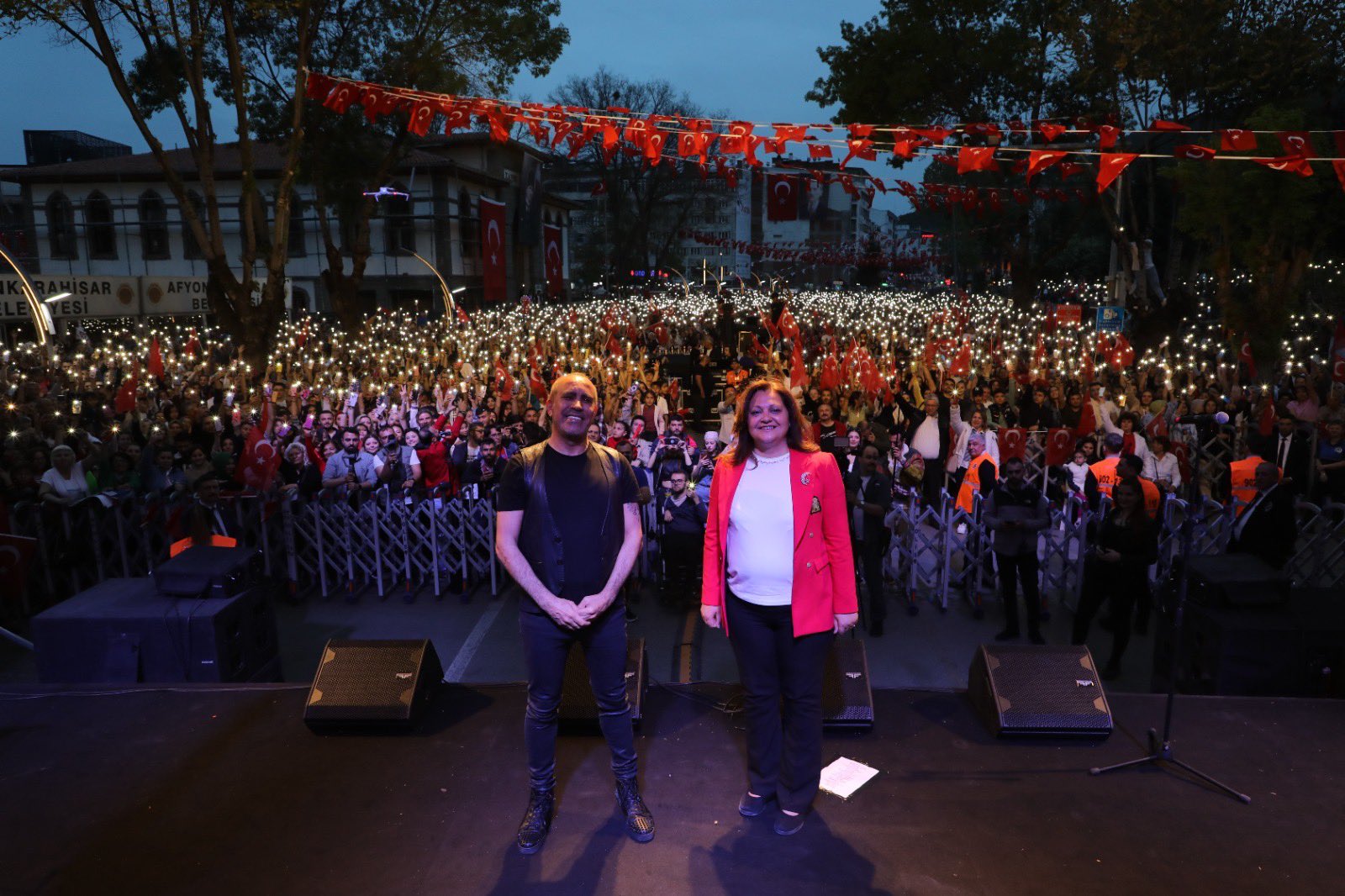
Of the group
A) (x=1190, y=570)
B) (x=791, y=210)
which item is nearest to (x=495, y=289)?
(x=791, y=210)

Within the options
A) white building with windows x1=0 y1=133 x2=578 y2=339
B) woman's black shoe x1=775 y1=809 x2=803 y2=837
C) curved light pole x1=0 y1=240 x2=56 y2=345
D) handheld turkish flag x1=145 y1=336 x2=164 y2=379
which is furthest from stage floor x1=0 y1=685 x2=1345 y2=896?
white building with windows x1=0 y1=133 x2=578 y2=339

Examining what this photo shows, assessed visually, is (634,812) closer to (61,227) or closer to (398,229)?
(398,229)

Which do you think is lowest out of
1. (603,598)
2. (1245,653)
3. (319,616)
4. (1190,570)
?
(319,616)

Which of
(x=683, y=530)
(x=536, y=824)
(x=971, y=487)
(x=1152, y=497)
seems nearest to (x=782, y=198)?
(x=971, y=487)

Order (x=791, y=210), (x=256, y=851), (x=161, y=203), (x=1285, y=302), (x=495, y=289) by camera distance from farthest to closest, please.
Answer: (x=161, y=203) → (x=495, y=289) → (x=791, y=210) → (x=1285, y=302) → (x=256, y=851)

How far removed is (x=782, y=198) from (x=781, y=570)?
55.5 feet

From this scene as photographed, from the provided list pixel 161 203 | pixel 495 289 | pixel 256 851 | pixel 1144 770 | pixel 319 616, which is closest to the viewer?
pixel 256 851

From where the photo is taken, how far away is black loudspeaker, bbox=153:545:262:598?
227 inches

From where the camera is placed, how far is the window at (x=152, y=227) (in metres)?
40.1

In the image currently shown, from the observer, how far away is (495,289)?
31391 millimetres

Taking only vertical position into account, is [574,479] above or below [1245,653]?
above

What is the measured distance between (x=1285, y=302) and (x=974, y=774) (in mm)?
16410

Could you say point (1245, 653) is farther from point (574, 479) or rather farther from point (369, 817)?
point (369, 817)

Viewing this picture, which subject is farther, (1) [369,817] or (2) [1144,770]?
(2) [1144,770]
